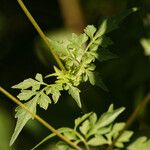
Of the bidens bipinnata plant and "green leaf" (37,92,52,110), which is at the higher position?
"green leaf" (37,92,52,110)

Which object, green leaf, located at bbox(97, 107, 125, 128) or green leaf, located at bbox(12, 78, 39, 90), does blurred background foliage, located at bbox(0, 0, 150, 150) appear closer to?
green leaf, located at bbox(12, 78, 39, 90)

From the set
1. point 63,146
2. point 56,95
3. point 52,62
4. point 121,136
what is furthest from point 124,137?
point 52,62

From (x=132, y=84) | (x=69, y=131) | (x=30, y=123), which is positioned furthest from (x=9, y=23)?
(x=69, y=131)

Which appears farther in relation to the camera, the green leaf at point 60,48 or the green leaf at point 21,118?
the green leaf at point 60,48

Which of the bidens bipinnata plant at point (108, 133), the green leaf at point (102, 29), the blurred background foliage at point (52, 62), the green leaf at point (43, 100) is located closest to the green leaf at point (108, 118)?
the bidens bipinnata plant at point (108, 133)

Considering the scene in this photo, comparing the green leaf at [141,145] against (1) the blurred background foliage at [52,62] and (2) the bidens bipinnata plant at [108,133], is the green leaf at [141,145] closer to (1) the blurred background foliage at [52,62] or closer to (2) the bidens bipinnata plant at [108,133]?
(2) the bidens bipinnata plant at [108,133]

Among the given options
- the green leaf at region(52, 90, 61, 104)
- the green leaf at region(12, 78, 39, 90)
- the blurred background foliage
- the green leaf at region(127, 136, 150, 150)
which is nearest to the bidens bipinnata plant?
the green leaf at region(127, 136, 150, 150)

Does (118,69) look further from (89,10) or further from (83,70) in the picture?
(83,70)

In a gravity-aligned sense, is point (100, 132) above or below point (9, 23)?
below
